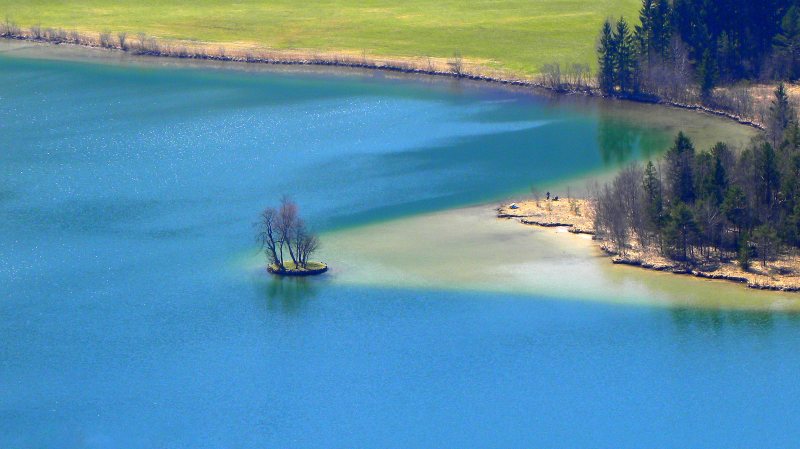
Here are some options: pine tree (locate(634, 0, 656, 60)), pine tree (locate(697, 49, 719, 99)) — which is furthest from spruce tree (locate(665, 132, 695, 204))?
pine tree (locate(634, 0, 656, 60))

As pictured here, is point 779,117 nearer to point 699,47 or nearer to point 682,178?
point 682,178

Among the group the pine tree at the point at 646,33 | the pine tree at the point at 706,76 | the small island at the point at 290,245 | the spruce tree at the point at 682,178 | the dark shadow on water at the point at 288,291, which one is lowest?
the dark shadow on water at the point at 288,291

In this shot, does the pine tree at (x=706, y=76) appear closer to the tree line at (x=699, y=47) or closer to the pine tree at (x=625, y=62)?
the tree line at (x=699, y=47)

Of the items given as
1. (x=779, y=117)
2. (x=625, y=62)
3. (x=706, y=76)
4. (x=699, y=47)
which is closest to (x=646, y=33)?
(x=699, y=47)

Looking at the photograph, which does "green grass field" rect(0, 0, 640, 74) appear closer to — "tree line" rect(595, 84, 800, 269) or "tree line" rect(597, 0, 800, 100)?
"tree line" rect(597, 0, 800, 100)

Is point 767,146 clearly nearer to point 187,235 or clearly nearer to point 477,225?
point 477,225

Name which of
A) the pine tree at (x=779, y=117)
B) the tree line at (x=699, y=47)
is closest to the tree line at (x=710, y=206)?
the pine tree at (x=779, y=117)
